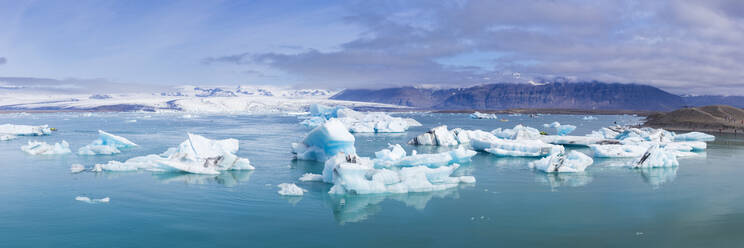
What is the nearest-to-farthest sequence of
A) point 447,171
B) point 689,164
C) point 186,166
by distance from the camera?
point 447,171 < point 186,166 < point 689,164

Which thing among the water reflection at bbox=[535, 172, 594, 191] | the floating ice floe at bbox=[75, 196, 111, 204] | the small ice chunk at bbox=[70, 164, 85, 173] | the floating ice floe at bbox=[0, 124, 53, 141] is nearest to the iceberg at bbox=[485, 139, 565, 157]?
the water reflection at bbox=[535, 172, 594, 191]

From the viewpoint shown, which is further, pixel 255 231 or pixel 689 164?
pixel 689 164

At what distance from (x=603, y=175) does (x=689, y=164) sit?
4771 mm

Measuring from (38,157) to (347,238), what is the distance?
14159mm

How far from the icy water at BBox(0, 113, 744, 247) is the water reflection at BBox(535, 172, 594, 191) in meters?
0.05

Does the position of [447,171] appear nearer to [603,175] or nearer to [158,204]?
[603,175]

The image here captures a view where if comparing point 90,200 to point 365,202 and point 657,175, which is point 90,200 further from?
point 657,175

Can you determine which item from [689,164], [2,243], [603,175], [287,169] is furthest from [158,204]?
[689,164]

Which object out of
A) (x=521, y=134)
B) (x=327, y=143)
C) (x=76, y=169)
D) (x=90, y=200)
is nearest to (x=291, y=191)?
(x=90, y=200)

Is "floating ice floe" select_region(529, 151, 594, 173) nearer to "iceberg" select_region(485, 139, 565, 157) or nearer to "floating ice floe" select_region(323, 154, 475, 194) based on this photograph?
"iceberg" select_region(485, 139, 565, 157)

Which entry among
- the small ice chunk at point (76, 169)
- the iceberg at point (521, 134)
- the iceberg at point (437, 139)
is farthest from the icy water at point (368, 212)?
the iceberg at point (521, 134)

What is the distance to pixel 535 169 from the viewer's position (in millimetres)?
13930

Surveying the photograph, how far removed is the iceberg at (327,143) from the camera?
14391mm

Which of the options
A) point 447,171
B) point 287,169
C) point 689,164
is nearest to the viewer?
point 447,171
